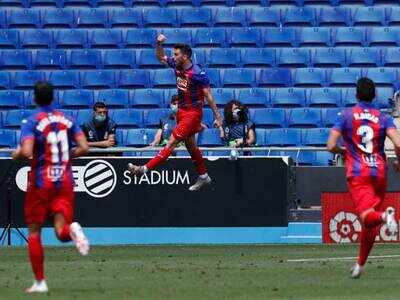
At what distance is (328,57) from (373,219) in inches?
Answer: 621

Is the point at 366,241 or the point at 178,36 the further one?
the point at 178,36

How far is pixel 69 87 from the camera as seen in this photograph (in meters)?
28.2

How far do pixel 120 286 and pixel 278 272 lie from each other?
7.57 feet

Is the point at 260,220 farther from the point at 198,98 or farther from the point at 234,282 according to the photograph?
the point at 234,282

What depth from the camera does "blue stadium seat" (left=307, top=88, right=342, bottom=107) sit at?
90.1 feet

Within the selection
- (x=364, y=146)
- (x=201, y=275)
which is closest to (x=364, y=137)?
(x=364, y=146)

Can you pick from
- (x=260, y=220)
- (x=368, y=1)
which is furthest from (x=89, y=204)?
(x=368, y=1)

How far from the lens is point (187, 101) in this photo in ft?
64.6

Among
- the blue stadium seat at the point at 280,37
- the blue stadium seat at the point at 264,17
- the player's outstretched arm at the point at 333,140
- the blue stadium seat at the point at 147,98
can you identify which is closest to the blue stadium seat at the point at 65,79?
the blue stadium seat at the point at 147,98

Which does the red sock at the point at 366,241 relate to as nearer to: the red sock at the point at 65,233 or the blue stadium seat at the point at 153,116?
the red sock at the point at 65,233

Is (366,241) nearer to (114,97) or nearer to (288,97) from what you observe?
(288,97)

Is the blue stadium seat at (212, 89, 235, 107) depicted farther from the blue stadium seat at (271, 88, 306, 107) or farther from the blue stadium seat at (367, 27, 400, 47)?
the blue stadium seat at (367, 27, 400, 47)

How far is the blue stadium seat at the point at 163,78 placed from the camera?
28031mm

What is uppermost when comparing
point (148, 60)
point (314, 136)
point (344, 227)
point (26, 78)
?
point (148, 60)
